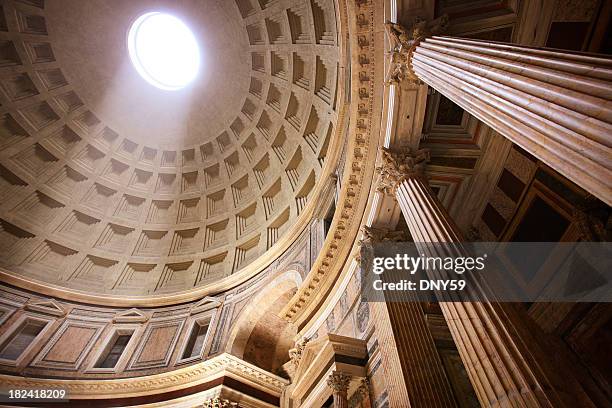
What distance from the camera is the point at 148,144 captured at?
1912 cm

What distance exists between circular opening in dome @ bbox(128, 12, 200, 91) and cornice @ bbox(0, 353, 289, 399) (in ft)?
52.1

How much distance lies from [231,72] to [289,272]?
39.9ft

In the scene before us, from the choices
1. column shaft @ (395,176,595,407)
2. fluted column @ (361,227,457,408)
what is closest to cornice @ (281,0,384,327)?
fluted column @ (361,227,457,408)

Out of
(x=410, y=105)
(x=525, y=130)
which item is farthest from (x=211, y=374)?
(x=525, y=130)

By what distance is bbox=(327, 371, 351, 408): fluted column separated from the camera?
5.83 meters

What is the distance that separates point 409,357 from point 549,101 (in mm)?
4219

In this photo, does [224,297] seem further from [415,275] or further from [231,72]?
[231,72]

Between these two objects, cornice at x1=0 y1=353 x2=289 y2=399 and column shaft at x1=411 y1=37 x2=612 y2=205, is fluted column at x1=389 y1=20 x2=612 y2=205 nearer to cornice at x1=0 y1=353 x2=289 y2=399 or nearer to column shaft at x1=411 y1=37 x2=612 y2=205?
column shaft at x1=411 y1=37 x2=612 y2=205

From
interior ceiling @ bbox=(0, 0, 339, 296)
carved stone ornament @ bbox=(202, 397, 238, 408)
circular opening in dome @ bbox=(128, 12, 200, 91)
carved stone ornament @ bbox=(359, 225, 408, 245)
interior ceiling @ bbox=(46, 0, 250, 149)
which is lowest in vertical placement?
carved stone ornament @ bbox=(202, 397, 238, 408)

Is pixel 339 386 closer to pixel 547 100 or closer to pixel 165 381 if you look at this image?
pixel 547 100

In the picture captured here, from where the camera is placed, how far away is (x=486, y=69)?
10.1 feet

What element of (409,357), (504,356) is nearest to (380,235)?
(409,357)

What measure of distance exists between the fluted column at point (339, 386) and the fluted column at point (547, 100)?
17.8 feet

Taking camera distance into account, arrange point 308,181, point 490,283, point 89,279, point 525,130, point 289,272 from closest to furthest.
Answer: point 525,130, point 490,283, point 289,272, point 308,181, point 89,279
